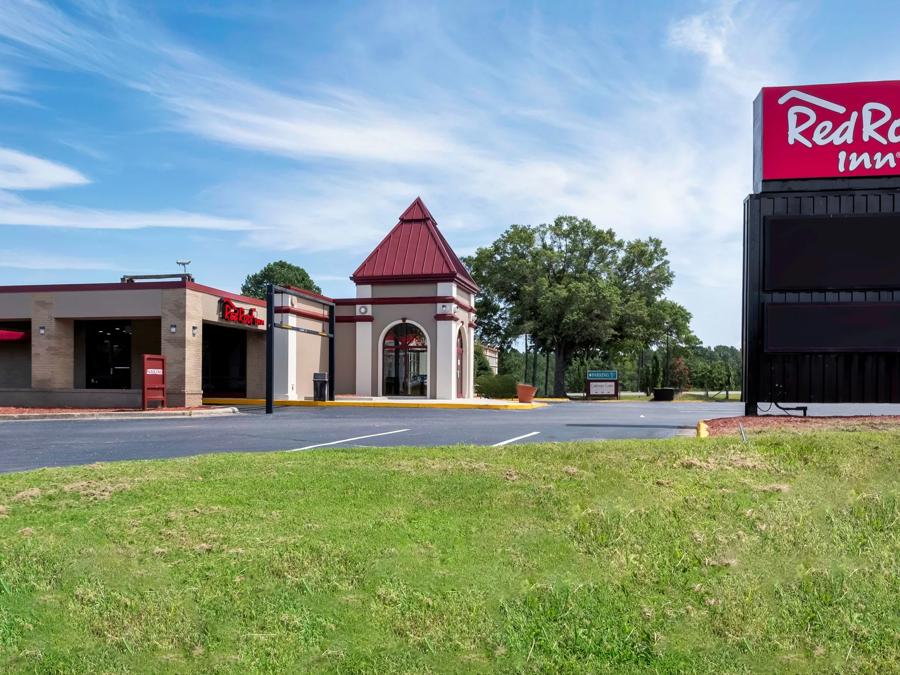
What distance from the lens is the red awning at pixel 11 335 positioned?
2722 centimetres

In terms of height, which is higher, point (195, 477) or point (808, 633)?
point (195, 477)

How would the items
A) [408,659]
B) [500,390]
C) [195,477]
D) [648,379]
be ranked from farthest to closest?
[648,379]
[500,390]
[195,477]
[408,659]

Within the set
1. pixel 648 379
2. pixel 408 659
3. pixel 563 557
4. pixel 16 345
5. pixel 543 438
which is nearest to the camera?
pixel 408 659

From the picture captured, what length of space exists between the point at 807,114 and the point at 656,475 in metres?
10.6

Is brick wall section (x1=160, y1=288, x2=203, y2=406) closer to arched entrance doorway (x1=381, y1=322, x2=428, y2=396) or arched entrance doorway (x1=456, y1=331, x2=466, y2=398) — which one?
arched entrance doorway (x1=381, y1=322, x2=428, y2=396)

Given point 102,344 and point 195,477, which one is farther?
point 102,344

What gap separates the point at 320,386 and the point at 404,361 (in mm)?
5091

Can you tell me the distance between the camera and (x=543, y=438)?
13.2 m

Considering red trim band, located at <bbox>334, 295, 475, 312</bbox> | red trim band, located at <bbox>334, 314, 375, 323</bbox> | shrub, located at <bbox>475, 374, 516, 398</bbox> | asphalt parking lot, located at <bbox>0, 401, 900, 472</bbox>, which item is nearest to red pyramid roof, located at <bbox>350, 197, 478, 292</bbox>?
red trim band, located at <bbox>334, 295, 475, 312</bbox>

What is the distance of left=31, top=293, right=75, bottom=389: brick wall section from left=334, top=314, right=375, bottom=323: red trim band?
1107 centimetres

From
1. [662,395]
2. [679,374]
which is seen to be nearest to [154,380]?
[662,395]

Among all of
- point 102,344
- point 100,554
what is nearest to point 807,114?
point 100,554

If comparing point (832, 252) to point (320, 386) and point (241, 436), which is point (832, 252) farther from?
point (320, 386)

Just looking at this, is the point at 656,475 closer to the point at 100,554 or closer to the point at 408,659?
the point at 408,659
